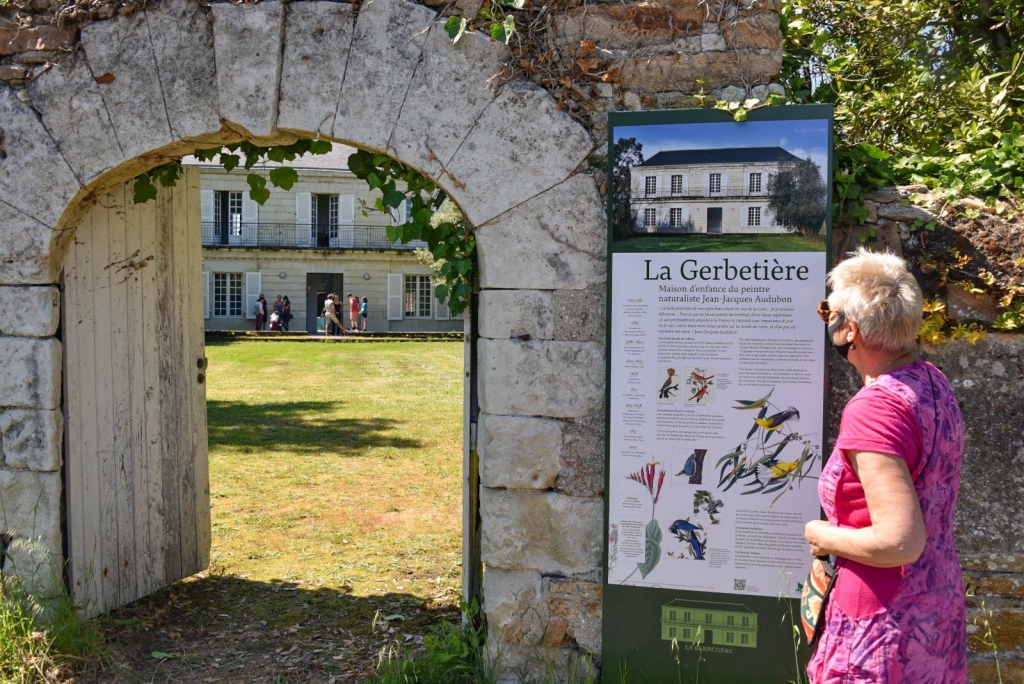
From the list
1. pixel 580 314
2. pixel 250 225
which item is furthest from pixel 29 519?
pixel 250 225

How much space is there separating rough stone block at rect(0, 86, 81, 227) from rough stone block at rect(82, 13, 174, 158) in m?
0.31

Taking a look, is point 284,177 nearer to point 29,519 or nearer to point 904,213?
point 29,519

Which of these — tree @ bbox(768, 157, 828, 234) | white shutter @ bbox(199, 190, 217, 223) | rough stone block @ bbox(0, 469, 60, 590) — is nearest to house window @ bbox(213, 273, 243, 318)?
white shutter @ bbox(199, 190, 217, 223)

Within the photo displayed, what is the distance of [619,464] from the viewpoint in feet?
10.5

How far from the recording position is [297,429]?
9539mm

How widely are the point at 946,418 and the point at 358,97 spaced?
2404 millimetres

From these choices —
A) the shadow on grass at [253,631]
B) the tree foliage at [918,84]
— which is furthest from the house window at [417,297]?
the shadow on grass at [253,631]

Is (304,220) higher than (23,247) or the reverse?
higher

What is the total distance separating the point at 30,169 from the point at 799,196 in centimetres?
315

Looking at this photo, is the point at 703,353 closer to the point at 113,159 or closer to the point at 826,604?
the point at 826,604

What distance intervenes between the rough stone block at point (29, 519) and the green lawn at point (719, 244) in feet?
8.87

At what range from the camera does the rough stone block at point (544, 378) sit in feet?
10.8

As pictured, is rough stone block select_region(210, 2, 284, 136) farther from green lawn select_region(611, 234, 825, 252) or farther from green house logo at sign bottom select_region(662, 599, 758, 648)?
green house logo at sign bottom select_region(662, 599, 758, 648)

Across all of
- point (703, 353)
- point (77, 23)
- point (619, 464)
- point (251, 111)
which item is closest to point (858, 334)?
point (703, 353)
